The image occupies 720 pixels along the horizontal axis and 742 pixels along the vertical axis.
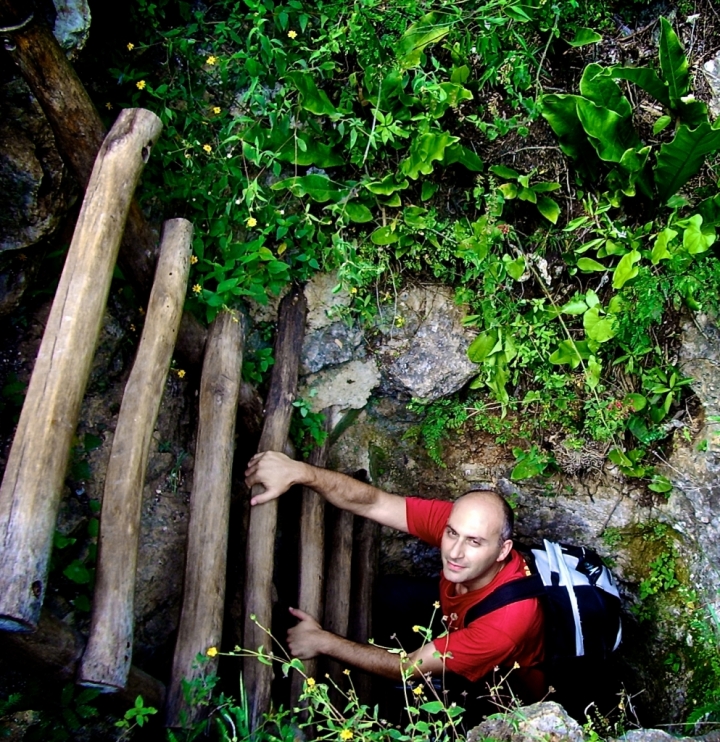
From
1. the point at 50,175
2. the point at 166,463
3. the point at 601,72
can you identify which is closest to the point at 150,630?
the point at 166,463

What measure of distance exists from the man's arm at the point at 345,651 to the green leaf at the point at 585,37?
3951mm

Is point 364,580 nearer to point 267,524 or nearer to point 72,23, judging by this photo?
point 267,524

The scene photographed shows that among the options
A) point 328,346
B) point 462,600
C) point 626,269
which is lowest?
point 462,600

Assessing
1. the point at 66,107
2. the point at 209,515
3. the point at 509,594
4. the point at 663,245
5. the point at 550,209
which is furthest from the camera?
the point at 550,209

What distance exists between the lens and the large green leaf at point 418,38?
441 centimetres

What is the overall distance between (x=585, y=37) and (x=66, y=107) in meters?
3.36

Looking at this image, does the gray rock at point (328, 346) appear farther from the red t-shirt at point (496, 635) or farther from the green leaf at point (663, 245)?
the green leaf at point (663, 245)

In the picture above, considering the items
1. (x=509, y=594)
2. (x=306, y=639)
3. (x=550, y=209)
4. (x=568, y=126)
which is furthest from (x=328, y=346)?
(x=568, y=126)

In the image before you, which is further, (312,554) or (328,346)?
(328,346)

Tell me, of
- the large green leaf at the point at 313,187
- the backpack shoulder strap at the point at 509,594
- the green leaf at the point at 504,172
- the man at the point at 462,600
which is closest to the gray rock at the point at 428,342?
the green leaf at the point at 504,172

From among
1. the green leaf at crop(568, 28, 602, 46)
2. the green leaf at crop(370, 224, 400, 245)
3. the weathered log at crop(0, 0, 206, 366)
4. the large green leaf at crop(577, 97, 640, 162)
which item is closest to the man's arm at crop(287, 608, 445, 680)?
the weathered log at crop(0, 0, 206, 366)

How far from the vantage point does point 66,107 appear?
11.0 ft

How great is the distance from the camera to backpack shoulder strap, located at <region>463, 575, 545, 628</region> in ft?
12.8

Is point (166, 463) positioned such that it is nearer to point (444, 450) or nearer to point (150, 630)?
point (150, 630)
